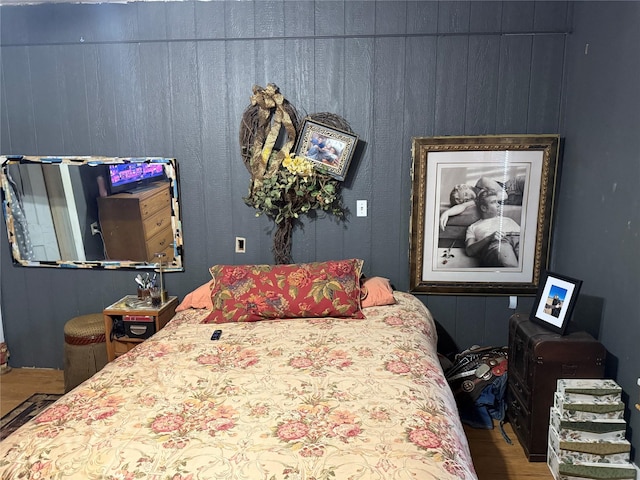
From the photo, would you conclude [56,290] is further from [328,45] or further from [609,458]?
[609,458]

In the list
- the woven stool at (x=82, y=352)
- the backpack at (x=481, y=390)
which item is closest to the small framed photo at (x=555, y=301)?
the backpack at (x=481, y=390)

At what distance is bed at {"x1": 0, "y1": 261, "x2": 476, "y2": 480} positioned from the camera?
1.42 metres

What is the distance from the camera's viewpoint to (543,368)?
2318 millimetres

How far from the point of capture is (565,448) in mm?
2174

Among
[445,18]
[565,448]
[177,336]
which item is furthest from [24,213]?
[565,448]

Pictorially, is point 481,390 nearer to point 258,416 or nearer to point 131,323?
point 258,416

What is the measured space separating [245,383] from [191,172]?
5.55ft

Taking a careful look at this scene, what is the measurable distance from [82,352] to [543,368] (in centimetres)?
270

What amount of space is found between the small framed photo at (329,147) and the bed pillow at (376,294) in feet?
2.25

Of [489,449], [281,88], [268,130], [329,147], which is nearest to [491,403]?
[489,449]

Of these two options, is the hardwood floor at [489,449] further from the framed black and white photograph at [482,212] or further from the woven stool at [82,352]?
the framed black and white photograph at [482,212]

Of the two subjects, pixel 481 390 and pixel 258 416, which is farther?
pixel 481 390

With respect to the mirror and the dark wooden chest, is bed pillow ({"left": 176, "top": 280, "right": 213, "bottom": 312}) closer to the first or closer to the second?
the mirror

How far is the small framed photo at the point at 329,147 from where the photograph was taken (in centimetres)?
294
